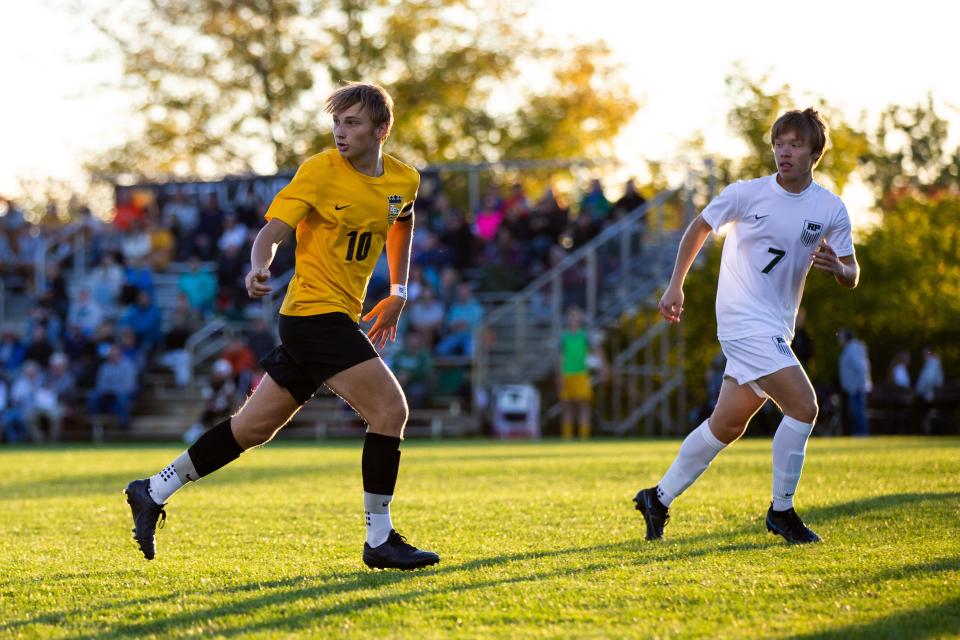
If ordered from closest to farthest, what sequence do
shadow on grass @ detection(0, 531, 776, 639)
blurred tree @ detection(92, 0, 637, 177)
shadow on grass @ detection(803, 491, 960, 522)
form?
1. shadow on grass @ detection(0, 531, 776, 639)
2. shadow on grass @ detection(803, 491, 960, 522)
3. blurred tree @ detection(92, 0, 637, 177)

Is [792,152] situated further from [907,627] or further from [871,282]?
[871,282]

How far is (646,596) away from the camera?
220 inches

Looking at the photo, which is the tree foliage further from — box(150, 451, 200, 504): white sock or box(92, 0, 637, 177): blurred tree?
box(150, 451, 200, 504): white sock

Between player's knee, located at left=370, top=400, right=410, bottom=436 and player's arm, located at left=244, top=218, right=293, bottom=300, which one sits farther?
player's knee, located at left=370, top=400, right=410, bottom=436

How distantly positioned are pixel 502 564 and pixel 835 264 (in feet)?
7.16

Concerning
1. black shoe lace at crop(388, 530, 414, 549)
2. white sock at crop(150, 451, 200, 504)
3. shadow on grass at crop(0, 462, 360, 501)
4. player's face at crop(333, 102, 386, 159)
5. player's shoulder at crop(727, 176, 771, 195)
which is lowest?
shadow on grass at crop(0, 462, 360, 501)

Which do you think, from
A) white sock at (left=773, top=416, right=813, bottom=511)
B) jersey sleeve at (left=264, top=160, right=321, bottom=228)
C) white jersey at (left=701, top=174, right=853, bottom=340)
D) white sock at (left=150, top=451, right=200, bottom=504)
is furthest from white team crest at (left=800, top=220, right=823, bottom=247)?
white sock at (left=150, top=451, right=200, bottom=504)

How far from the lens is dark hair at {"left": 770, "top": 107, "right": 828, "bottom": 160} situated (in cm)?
728

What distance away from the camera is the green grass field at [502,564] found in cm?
514

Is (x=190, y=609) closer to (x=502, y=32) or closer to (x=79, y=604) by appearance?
(x=79, y=604)

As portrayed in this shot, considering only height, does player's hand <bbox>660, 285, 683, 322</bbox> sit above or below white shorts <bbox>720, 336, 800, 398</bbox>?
above

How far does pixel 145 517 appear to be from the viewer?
6852 mm

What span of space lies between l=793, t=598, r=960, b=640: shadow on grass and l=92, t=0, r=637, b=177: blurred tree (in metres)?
36.3

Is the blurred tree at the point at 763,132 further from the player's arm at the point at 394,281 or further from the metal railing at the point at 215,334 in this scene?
the player's arm at the point at 394,281
